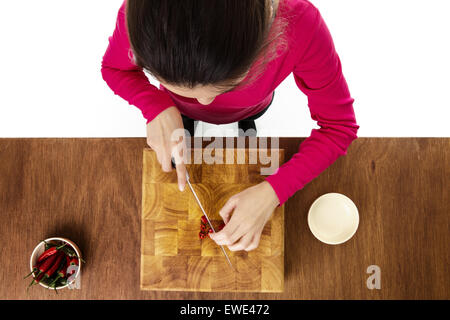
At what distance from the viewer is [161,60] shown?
0.39m

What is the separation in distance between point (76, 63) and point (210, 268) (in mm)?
1279

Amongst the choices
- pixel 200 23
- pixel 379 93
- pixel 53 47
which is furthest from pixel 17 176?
pixel 379 93

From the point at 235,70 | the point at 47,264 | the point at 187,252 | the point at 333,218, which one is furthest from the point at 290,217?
the point at 47,264

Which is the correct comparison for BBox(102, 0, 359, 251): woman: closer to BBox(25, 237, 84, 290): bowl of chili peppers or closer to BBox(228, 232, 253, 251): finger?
BBox(228, 232, 253, 251): finger

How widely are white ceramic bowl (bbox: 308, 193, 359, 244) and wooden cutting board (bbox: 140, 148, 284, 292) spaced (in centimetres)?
7

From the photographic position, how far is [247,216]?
66 cm

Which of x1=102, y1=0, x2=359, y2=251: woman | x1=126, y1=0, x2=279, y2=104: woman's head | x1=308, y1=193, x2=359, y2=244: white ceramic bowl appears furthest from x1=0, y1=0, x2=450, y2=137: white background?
x1=126, y1=0, x2=279, y2=104: woman's head

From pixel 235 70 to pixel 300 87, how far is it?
33 cm

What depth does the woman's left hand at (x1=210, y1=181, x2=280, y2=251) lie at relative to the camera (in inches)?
26.1

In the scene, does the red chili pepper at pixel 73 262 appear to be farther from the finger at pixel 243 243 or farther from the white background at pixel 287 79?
the white background at pixel 287 79

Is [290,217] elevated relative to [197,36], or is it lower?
lower

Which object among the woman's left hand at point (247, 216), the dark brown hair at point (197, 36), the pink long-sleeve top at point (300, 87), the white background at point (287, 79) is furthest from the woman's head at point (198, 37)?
→ the white background at point (287, 79)

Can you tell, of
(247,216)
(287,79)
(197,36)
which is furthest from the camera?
(287,79)

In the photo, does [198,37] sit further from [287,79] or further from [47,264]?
[287,79]
